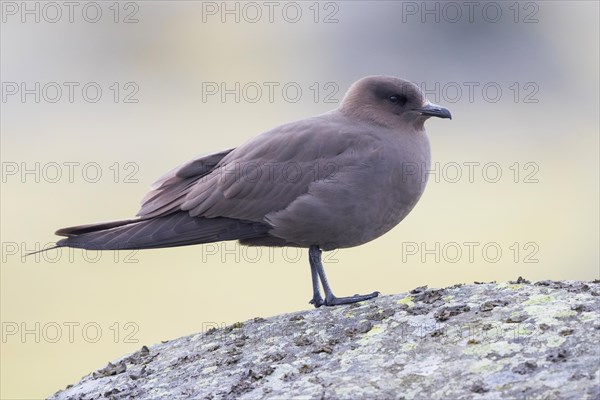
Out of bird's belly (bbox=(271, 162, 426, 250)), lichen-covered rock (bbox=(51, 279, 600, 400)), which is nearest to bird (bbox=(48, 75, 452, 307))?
bird's belly (bbox=(271, 162, 426, 250))

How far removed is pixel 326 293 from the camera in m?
6.83

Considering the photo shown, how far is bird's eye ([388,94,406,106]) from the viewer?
7.48 metres

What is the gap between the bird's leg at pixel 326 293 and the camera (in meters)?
6.55

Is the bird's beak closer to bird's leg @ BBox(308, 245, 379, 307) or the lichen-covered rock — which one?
bird's leg @ BBox(308, 245, 379, 307)

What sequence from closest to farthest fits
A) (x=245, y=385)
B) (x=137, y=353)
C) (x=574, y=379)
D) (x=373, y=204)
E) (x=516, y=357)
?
(x=574, y=379) → (x=516, y=357) → (x=245, y=385) → (x=137, y=353) → (x=373, y=204)

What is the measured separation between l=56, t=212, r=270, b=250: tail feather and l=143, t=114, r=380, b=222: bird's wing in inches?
2.4

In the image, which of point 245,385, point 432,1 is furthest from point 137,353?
point 432,1

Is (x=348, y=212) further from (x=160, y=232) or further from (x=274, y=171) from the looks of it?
(x=160, y=232)

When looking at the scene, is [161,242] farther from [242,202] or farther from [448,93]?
[448,93]

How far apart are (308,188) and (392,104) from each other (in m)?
0.99

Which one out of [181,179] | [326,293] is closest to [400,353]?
[326,293]

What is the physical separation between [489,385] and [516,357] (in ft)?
0.92

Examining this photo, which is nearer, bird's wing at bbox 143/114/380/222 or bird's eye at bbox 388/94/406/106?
bird's wing at bbox 143/114/380/222

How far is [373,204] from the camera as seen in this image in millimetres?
6801
